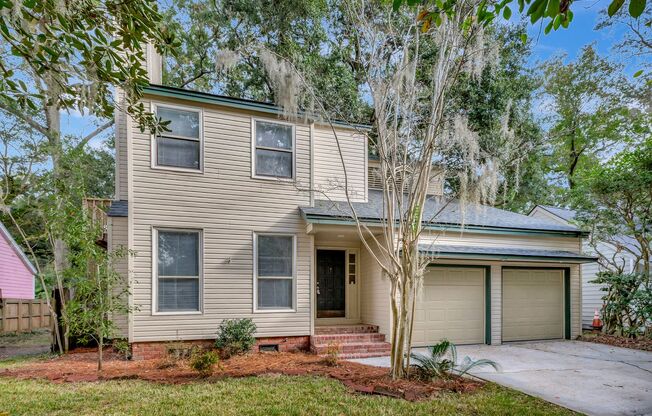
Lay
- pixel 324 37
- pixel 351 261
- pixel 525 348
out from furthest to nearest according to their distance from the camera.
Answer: pixel 324 37
pixel 351 261
pixel 525 348

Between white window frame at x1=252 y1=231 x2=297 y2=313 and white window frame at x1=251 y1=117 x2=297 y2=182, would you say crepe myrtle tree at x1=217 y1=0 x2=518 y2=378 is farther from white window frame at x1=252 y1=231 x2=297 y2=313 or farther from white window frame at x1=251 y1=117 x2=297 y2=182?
white window frame at x1=252 y1=231 x2=297 y2=313

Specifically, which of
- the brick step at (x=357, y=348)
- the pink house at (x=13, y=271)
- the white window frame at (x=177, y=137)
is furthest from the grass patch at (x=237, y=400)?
the pink house at (x=13, y=271)

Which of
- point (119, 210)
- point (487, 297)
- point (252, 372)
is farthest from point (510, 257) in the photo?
point (119, 210)

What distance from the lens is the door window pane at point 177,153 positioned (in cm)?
792

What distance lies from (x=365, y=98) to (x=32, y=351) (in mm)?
13011

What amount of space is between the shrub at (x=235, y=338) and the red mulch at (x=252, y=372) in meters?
0.17

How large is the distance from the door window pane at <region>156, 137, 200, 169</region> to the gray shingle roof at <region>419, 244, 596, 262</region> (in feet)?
17.6

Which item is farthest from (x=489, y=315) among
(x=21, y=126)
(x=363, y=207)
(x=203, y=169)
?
(x=21, y=126)

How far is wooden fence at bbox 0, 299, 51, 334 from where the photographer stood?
12383 millimetres

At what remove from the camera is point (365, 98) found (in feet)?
49.8

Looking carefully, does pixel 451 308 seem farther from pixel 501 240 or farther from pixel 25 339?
pixel 25 339

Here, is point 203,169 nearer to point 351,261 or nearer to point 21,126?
point 351,261

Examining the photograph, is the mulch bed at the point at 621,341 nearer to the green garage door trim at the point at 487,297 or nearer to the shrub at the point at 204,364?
the green garage door trim at the point at 487,297

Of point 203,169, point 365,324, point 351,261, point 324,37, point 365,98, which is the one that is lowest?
point 365,324
